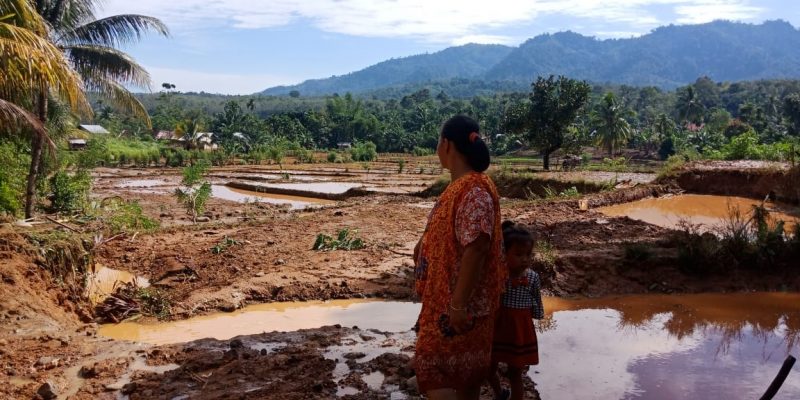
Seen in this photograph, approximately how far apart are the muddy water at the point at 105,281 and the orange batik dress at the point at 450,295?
5457 mm

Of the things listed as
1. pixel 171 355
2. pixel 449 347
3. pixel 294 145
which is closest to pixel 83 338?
pixel 171 355

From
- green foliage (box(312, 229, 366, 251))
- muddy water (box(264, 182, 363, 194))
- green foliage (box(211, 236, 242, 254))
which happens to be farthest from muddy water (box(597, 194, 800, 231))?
muddy water (box(264, 182, 363, 194))

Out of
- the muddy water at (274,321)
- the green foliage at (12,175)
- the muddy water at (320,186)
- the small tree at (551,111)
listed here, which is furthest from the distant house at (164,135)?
the muddy water at (274,321)

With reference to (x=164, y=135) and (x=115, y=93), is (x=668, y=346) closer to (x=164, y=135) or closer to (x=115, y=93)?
(x=115, y=93)

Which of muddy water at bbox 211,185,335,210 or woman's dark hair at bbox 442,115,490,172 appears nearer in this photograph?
woman's dark hair at bbox 442,115,490,172

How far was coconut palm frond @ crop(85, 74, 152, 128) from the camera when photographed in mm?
12101

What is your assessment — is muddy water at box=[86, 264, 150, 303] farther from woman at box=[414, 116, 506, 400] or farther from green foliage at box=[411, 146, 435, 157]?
green foliage at box=[411, 146, 435, 157]

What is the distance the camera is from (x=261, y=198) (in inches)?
888

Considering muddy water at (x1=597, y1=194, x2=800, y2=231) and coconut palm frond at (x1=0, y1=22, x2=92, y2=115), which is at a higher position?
coconut palm frond at (x1=0, y1=22, x2=92, y2=115)

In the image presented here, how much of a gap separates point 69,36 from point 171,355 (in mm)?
9685

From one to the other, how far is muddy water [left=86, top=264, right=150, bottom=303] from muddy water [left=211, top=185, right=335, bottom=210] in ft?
37.1

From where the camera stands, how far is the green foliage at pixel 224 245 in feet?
29.6

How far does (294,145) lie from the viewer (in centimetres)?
5134

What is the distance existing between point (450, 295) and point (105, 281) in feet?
20.7
